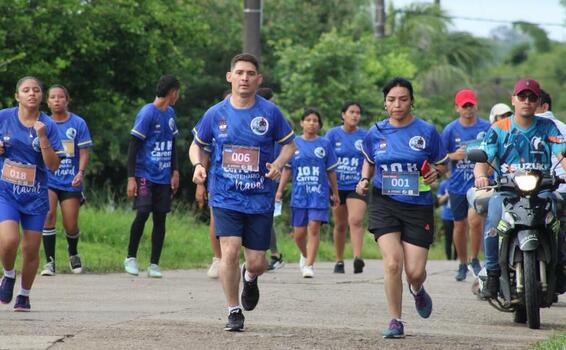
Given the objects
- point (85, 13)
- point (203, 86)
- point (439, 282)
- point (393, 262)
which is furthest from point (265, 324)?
point (203, 86)

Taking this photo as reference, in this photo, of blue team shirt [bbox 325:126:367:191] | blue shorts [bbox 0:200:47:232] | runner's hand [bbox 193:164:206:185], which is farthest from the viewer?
blue team shirt [bbox 325:126:367:191]

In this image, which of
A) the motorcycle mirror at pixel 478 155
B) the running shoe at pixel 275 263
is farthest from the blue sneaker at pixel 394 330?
the running shoe at pixel 275 263

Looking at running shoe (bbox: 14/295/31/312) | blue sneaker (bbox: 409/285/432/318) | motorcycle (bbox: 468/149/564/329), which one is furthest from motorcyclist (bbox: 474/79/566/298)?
running shoe (bbox: 14/295/31/312)

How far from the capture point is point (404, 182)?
10453mm

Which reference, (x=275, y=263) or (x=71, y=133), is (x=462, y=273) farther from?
(x=71, y=133)

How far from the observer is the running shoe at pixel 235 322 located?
991cm

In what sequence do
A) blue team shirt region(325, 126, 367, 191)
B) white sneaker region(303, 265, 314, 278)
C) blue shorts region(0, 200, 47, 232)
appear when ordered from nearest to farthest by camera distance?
blue shorts region(0, 200, 47, 232)
white sneaker region(303, 265, 314, 278)
blue team shirt region(325, 126, 367, 191)

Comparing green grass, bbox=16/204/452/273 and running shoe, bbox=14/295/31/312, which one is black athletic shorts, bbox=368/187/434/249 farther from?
green grass, bbox=16/204/452/273

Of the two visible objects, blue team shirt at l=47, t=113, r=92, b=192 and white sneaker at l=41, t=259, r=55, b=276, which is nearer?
white sneaker at l=41, t=259, r=55, b=276

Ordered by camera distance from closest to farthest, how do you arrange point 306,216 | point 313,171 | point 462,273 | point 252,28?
point 462,273 → point 313,171 → point 306,216 → point 252,28

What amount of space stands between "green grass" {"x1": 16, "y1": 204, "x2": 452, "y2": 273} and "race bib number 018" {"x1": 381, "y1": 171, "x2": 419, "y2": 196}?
20.9ft

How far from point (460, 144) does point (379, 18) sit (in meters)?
27.4

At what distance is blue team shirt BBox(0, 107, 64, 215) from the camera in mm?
11156

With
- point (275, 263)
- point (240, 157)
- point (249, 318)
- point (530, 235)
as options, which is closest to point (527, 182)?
point (530, 235)
